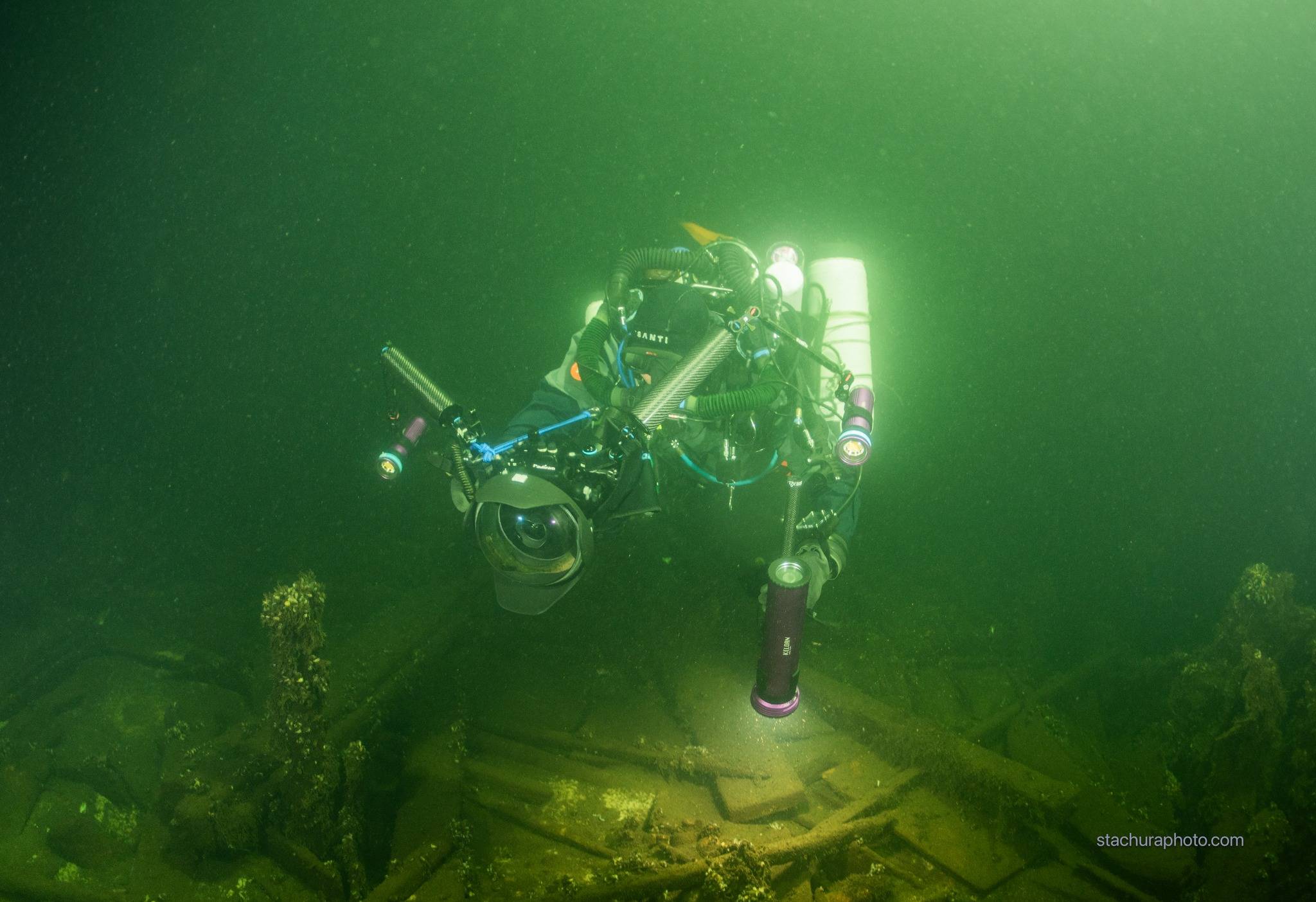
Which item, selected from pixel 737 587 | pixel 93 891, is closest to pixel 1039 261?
pixel 737 587

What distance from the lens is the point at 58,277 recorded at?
59.1 ft

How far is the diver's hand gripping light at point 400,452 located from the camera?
10.6ft

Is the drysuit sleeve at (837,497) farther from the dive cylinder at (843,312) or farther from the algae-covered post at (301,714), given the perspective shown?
the algae-covered post at (301,714)

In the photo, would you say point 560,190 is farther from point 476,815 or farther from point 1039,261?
point 476,815

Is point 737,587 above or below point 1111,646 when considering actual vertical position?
above

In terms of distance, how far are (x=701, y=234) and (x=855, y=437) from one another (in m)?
2.19

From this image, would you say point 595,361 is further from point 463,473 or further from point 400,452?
point 400,452

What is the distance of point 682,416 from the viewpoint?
12.0 feet

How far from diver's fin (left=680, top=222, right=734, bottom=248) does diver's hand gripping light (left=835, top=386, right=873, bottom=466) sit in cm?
181

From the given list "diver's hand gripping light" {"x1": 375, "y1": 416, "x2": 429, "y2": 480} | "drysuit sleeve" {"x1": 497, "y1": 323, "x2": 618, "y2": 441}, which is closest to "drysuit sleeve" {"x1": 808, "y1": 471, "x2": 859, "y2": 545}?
"drysuit sleeve" {"x1": 497, "y1": 323, "x2": 618, "y2": 441}

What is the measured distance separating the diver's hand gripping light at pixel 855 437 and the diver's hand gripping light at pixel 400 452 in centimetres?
233

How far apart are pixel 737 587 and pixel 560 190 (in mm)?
14051

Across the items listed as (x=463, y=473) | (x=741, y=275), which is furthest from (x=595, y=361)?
(x=463, y=473)

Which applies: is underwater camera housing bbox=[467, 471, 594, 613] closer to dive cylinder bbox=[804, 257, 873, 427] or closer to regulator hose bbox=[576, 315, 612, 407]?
regulator hose bbox=[576, 315, 612, 407]
